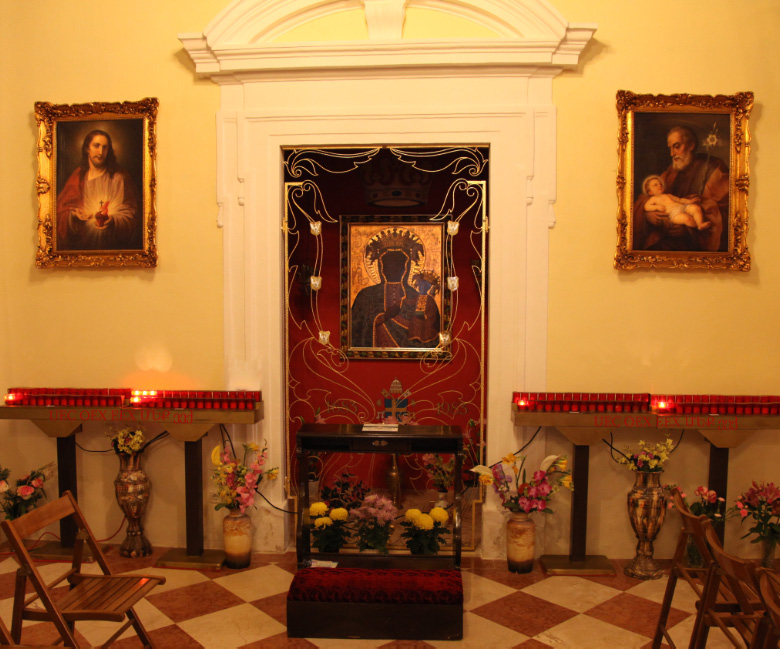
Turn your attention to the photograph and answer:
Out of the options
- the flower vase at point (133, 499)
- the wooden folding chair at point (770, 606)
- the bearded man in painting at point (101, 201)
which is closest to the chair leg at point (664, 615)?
the wooden folding chair at point (770, 606)

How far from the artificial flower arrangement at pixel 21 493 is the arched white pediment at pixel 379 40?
3.61 metres

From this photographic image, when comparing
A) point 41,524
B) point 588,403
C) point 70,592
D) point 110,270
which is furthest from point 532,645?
point 110,270

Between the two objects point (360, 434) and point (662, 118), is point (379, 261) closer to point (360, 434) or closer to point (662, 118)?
point (360, 434)

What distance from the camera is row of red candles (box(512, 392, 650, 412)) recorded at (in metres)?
4.95

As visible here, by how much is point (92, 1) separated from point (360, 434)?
163 inches

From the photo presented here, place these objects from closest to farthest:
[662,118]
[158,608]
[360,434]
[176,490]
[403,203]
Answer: [158,608]
[360,434]
[662,118]
[176,490]
[403,203]

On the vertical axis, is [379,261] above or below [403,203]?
below

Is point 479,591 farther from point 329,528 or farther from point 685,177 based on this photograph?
point 685,177

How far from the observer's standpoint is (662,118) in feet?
16.5

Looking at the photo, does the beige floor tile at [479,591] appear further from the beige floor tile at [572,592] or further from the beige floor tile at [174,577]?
the beige floor tile at [174,577]

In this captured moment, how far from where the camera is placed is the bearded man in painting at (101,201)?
17.4ft

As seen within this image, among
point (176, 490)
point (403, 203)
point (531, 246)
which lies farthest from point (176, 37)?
point (176, 490)

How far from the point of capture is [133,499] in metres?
5.19

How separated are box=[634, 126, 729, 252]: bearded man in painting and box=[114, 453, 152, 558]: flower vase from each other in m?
4.51
